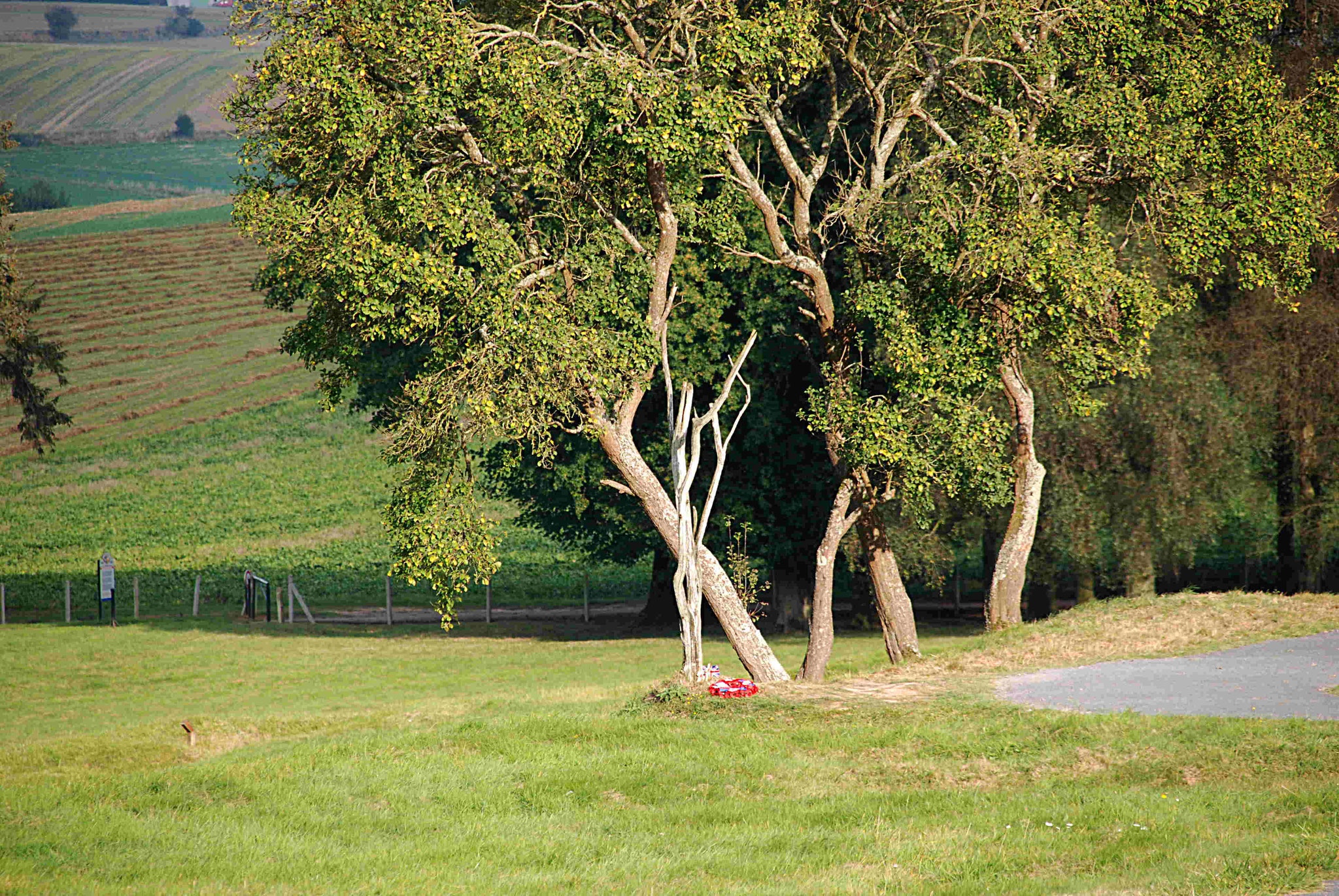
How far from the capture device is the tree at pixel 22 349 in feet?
105

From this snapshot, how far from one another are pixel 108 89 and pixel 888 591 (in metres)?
118

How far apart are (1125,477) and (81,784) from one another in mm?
18980

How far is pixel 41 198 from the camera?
94.7 meters

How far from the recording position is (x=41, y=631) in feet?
105

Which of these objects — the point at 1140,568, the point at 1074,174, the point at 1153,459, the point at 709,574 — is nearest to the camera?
the point at 709,574

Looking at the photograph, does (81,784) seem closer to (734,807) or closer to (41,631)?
(734,807)

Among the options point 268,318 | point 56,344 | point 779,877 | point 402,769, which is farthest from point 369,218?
point 268,318

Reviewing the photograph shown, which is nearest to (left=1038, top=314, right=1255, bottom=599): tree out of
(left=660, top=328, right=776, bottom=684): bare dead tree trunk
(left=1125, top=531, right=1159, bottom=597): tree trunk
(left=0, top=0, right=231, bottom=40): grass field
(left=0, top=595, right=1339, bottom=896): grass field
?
(left=1125, top=531, right=1159, bottom=597): tree trunk

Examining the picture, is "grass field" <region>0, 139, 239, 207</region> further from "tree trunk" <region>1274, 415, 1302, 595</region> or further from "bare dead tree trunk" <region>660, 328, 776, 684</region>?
"bare dead tree trunk" <region>660, 328, 776, 684</region>

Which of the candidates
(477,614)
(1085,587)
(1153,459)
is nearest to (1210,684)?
(1153,459)

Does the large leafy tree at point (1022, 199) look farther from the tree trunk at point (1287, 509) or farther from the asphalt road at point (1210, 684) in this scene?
the tree trunk at point (1287, 509)

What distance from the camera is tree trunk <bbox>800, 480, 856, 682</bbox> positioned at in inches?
736

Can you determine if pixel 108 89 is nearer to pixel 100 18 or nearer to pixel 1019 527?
pixel 100 18

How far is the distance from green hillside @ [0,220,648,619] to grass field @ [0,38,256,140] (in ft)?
67.4
